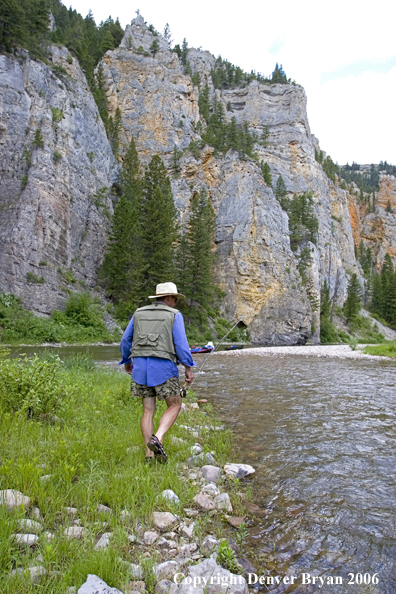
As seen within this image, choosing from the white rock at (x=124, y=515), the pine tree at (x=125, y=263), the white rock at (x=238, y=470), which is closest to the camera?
the white rock at (x=124, y=515)

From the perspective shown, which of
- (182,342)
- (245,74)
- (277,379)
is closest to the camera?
(182,342)

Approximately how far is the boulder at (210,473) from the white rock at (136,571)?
176 cm

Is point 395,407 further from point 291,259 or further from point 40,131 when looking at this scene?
point 291,259

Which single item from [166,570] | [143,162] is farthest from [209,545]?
[143,162]

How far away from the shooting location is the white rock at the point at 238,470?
434 centimetres

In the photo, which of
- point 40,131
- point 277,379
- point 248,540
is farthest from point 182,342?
point 40,131

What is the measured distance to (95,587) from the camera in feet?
6.72

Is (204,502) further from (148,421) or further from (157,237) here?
(157,237)

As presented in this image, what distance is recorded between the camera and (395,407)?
8094 mm

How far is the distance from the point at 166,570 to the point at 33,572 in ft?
2.95

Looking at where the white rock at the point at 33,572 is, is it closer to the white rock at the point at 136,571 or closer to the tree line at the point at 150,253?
the white rock at the point at 136,571

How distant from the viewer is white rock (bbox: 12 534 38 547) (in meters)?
2.31

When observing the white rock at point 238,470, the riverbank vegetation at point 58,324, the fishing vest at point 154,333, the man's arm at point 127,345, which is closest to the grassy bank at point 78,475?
the white rock at point 238,470

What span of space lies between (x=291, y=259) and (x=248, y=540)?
49.0 m
